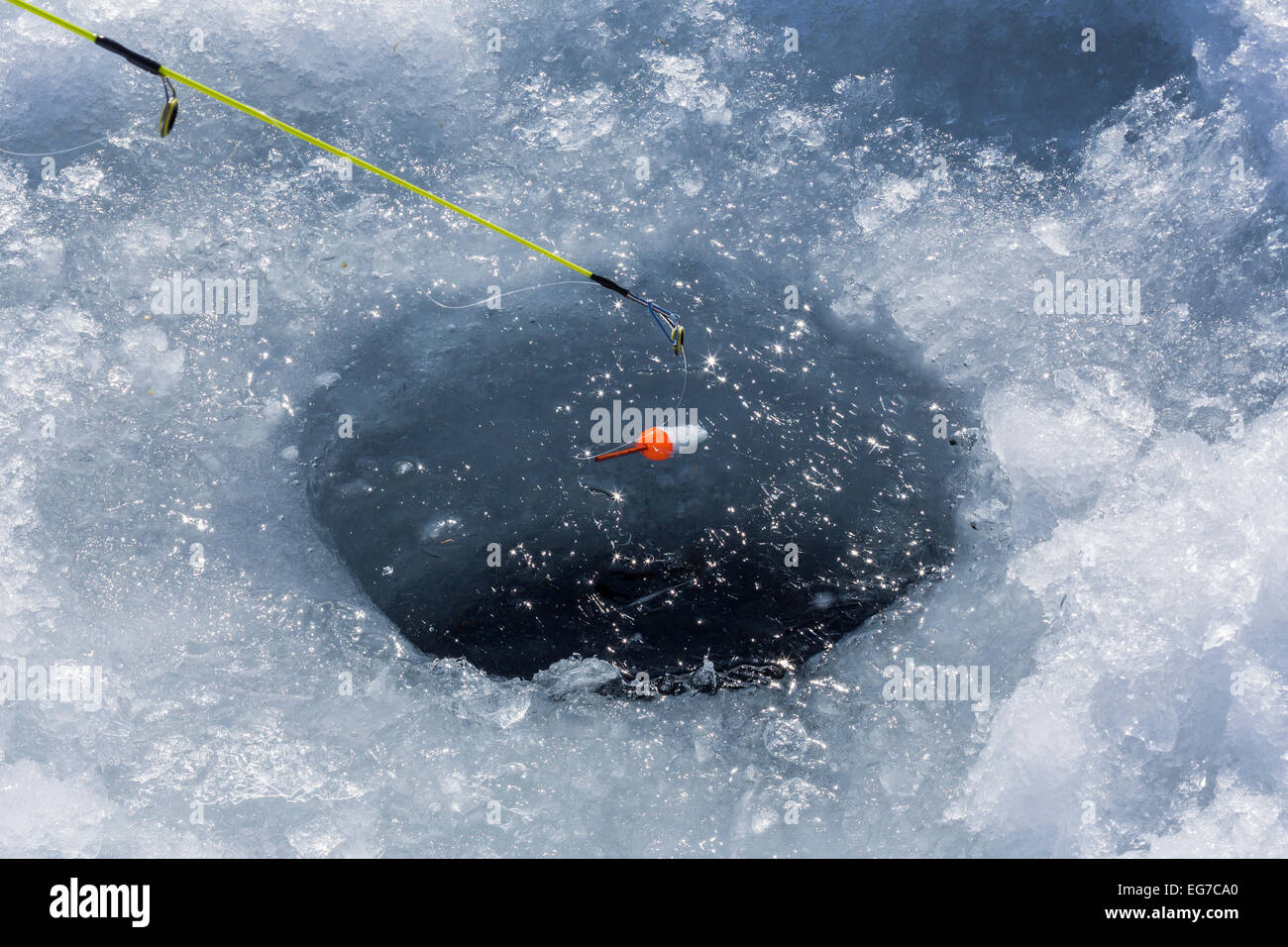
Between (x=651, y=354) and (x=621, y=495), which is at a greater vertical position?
(x=651, y=354)

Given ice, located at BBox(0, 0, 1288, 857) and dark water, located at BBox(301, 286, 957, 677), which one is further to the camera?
dark water, located at BBox(301, 286, 957, 677)

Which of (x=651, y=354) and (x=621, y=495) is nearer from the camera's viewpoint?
(x=621, y=495)

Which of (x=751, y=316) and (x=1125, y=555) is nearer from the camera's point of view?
(x=1125, y=555)

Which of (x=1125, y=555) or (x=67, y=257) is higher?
(x=67, y=257)

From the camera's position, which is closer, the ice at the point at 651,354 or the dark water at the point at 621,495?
the ice at the point at 651,354

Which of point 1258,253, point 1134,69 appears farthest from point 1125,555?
point 1134,69

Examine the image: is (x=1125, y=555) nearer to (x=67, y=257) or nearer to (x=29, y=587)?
(x=29, y=587)
